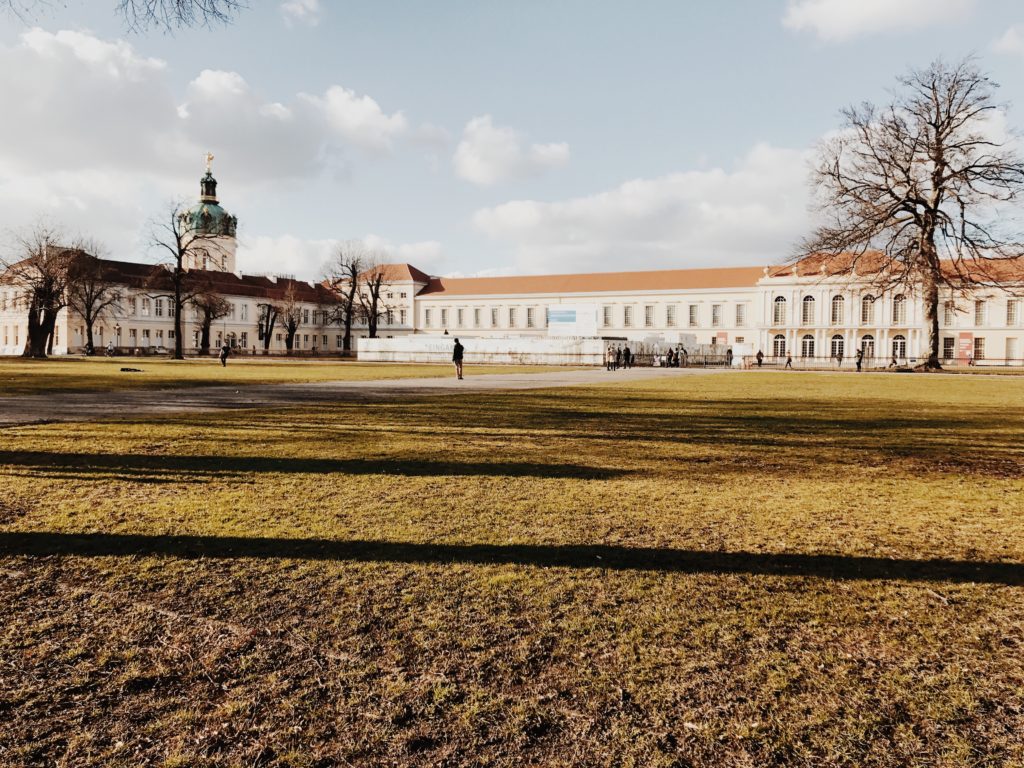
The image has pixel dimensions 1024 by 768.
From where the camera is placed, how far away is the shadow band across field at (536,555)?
12.9 feet

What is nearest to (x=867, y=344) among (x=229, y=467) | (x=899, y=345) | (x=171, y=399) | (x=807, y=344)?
(x=899, y=345)

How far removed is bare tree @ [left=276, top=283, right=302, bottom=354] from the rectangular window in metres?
78.9

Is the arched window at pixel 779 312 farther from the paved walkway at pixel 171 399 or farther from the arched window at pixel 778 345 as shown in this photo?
the paved walkway at pixel 171 399

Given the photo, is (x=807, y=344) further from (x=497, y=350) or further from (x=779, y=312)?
(x=497, y=350)

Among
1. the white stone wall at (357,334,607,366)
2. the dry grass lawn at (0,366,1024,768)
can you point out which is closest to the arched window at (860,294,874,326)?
the white stone wall at (357,334,607,366)

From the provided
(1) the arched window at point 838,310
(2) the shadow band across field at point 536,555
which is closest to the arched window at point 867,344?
(1) the arched window at point 838,310

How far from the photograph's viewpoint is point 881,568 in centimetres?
401

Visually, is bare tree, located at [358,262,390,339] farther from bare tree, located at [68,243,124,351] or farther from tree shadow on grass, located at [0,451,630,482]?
tree shadow on grass, located at [0,451,630,482]

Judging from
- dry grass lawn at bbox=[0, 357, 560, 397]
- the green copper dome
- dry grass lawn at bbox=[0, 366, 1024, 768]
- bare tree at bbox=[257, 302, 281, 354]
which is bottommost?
dry grass lawn at bbox=[0, 366, 1024, 768]

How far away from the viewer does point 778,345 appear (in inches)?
3157

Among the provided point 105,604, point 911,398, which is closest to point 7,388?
point 105,604

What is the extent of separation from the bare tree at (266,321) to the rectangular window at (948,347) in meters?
81.6

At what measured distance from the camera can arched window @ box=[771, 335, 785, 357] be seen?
79944 millimetres

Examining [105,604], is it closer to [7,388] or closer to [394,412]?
[394,412]
